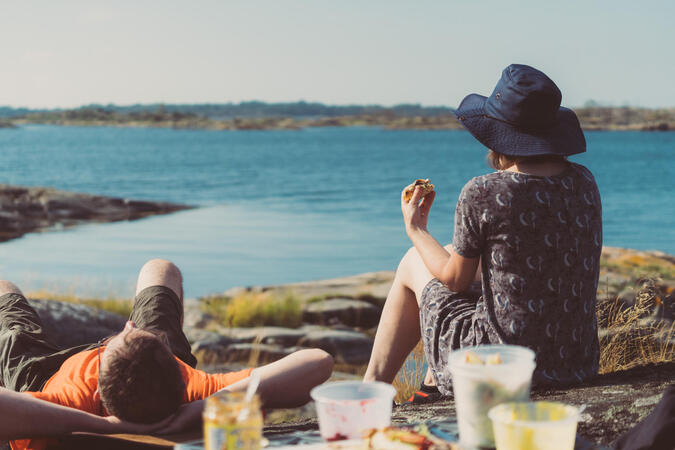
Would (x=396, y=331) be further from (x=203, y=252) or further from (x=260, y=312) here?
(x=203, y=252)

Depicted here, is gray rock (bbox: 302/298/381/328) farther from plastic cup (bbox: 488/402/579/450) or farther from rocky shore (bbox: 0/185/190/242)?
rocky shore (bbox: 0/185/190/242)

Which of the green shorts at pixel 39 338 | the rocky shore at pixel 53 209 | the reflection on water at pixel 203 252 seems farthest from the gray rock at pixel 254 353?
the rocky shore at pixel 53 209

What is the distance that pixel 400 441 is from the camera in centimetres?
175

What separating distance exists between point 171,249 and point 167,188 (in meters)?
22.8

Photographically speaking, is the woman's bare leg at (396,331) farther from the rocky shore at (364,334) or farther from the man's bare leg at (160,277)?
the man's bare leg at (160,277)

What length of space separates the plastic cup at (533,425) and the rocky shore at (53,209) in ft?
70.6

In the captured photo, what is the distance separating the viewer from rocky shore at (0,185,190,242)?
75.2 ft

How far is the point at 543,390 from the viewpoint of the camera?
308 centimetres

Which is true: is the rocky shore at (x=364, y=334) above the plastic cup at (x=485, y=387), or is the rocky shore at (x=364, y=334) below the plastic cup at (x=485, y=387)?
below

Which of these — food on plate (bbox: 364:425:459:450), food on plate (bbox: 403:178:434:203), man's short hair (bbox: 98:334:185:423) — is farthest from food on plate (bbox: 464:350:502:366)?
food on plate (bbox: 403:178:434:203)

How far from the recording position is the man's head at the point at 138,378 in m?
2.37

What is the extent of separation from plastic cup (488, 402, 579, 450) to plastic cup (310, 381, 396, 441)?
0.88 feet

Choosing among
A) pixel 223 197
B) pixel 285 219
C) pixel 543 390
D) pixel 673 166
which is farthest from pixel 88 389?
pixel 673 166

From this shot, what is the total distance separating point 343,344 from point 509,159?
618 centimetres
